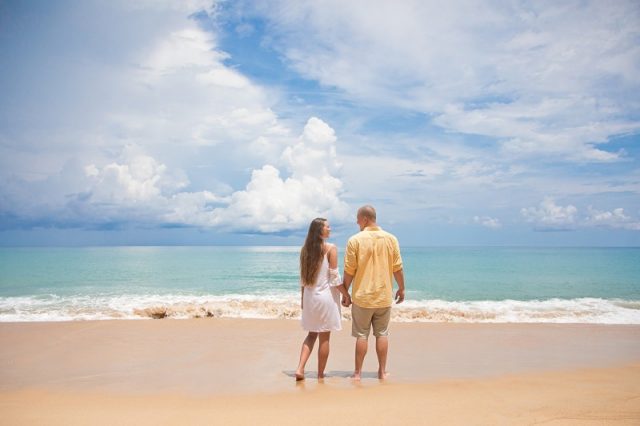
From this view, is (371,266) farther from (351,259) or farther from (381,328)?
(381,328)

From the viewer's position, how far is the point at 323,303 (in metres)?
5.49

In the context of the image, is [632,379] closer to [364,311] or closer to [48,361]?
[364,311]

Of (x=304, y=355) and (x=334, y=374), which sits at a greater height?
(x=304, y=355)

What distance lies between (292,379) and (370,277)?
1824 mm

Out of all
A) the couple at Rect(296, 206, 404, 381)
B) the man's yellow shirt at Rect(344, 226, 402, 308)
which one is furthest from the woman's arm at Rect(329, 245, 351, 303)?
the man's yellow shirt at Rect(344, 226, 402, 308)

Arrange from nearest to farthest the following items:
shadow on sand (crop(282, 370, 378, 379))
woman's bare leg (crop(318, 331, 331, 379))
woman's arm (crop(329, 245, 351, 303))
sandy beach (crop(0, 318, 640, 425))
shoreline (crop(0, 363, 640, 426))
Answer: shoreline (crop(0, 363, 640, 426))
sandy beach (crop(0, 318, 640, 425))
woman's arm (crop(329, 245, 351, 303))
woman's bare leg (crop(318, 331, 331, 379))
shadow on sand (crop(282, 370, 378, 379))

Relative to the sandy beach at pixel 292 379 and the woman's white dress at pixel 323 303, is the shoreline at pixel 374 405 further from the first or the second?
the woman's white dress at pixel 323 303

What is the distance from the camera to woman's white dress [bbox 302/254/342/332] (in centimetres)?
548

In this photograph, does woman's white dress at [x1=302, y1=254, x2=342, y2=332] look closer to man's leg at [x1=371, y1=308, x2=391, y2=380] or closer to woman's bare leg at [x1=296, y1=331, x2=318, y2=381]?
woman's bare leg at [x1=296, y1=331, x2=318, y2=381]

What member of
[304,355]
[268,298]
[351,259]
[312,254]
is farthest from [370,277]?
[268,298]

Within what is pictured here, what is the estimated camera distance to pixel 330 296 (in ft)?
18.2

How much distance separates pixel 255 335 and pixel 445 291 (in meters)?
17.8

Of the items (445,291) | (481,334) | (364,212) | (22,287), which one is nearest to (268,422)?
(364,212)

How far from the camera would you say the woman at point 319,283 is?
5477mm
